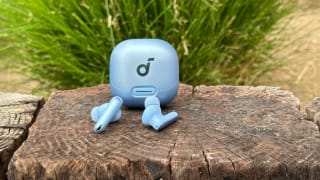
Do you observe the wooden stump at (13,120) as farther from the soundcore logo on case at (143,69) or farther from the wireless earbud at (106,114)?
the soundcore logo on case at (143,69)

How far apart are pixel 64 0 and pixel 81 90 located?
0.74 m

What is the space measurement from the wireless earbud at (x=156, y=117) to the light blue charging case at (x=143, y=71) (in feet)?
0.19

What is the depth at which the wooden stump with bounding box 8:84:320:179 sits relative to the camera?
149 centimetres

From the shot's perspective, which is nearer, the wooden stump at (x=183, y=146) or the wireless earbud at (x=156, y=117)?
the wooden stump at (x=183, y=146)

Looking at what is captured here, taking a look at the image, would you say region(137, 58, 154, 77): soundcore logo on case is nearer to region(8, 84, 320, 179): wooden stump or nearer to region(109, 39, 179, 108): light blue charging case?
region(109, 39, 179, 108): light blue charging case

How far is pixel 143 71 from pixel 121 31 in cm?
108

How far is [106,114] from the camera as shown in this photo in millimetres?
1640

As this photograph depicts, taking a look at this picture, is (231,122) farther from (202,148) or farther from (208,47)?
(208,47)

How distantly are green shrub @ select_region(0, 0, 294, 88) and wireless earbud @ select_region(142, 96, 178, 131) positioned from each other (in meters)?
0.79

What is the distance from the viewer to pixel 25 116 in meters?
1.85

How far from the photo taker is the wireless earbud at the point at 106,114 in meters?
1.62

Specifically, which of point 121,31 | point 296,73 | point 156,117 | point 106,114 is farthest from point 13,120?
point 296,73

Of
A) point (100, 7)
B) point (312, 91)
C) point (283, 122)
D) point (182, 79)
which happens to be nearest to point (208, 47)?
point (182, 79)

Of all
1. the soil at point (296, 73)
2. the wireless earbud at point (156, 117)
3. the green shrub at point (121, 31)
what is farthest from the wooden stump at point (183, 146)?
the soil at point (296, 73)
